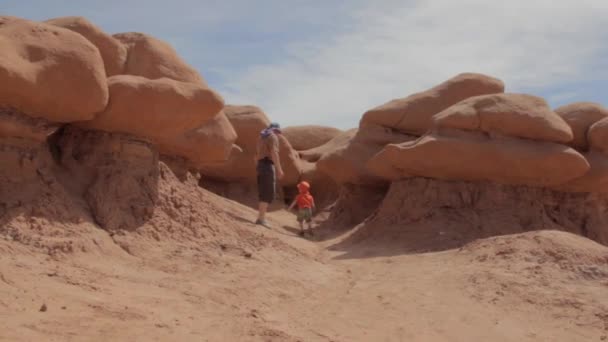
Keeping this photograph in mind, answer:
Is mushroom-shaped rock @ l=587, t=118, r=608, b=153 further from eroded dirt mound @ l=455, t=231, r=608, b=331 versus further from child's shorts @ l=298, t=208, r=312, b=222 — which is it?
child's shorts @ l=298, t=208, r=312, b=222

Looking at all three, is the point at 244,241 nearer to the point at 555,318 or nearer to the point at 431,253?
the point at 431,253

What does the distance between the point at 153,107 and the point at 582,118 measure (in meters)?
6.90

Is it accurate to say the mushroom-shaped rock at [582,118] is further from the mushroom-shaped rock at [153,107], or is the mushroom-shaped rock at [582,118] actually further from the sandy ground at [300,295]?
the mushroom-shaped rock at [153,107]

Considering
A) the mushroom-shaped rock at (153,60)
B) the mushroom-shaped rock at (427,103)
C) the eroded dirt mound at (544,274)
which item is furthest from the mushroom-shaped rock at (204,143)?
the mushroom-shaped rock at (427,103)

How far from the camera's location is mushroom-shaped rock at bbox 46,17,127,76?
631 centimetres

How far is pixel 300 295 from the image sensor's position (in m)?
5.25

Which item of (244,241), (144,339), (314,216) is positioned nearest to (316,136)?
(314,216)

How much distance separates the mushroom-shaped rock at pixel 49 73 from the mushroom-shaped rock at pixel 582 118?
7250 millimetres

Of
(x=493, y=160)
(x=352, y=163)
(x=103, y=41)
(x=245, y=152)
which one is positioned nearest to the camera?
(x=103, y=41)

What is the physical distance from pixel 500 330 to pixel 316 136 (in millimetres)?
10843

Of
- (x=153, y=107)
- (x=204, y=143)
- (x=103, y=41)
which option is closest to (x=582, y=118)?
(x=204, y=143)

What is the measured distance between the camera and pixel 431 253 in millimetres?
7473

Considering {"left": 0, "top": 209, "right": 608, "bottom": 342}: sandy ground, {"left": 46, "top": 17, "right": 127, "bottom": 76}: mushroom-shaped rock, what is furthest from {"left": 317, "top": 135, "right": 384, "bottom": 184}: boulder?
{"left": 46, "top": 17, "right": 127, "bottom": 76}: mushroom-shaped rock

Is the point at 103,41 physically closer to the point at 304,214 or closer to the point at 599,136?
the point at 304,214
